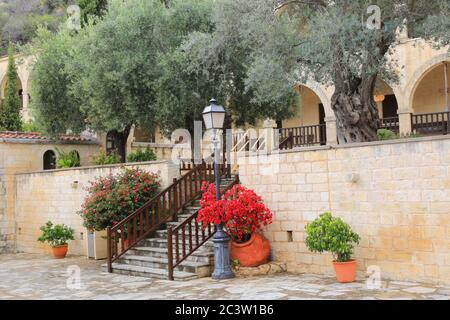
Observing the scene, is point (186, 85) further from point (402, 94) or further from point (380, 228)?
point (402, 94)

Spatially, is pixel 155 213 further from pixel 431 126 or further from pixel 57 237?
pixel 431 126

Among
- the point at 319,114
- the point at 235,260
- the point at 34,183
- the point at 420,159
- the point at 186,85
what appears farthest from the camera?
the point at 319,114

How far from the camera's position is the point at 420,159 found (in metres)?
8.60

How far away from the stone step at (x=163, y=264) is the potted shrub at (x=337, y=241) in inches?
89.1

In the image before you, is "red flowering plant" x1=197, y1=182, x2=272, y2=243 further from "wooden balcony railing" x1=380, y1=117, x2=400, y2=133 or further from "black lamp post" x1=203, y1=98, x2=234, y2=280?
"wooden balcony railing" x1=380, y1=117, x2=400, y2=133

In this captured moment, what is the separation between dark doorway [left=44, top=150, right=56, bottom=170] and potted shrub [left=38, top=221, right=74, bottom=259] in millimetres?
4127

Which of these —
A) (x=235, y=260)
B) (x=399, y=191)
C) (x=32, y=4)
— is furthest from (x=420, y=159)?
(x=32, y=4)

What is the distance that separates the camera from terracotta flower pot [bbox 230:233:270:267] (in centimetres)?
1033

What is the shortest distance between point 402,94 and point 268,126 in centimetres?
510

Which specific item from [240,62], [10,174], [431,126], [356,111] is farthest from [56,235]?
[431,126]

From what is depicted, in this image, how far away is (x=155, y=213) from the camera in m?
12.5

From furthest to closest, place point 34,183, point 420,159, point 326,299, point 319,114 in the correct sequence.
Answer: point 319,114, point 34,183, point 420,159, point 326,299

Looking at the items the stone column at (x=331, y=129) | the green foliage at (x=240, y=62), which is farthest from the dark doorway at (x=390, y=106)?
the green foliage at (x=240, y=62)

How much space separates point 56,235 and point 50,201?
1.81 meters
